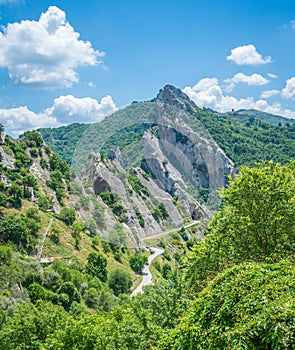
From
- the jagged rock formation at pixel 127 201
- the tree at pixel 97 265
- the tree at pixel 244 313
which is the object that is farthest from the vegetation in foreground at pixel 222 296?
the jagged rock formation at pixel 127 201

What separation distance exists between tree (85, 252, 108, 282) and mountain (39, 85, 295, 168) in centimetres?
2016

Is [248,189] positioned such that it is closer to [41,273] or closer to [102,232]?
[41,273]

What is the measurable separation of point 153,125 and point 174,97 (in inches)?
2499

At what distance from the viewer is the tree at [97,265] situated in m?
61.5

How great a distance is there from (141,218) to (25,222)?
2553 centimetres

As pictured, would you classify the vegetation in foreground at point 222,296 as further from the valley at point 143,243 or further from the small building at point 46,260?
the small building at point 46,260

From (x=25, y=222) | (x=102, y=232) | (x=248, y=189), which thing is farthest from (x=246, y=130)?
(x=248, y=189)

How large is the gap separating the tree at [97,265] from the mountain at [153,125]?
20.2m

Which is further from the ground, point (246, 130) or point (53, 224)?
point (246, 130)

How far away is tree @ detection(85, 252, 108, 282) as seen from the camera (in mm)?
61531

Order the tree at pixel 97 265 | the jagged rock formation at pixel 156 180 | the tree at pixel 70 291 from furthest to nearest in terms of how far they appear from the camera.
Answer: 1. the jagged rock formation at pixel 156 180
2. the tree at pixel 97 265
3. the tree at pixel 70 291

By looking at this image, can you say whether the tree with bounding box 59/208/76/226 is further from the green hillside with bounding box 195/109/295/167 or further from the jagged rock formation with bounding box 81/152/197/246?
the green hillside with bounding box 195/109/295/167

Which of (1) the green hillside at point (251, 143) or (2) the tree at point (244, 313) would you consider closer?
(2) the tree at point (244, 313)

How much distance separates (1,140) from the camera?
83625 mm
